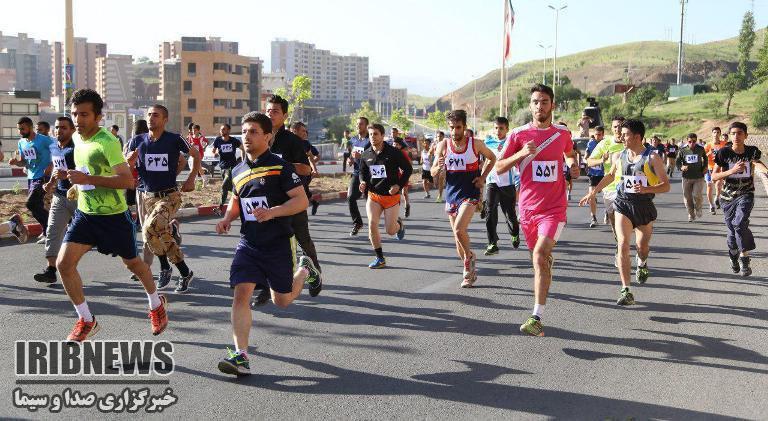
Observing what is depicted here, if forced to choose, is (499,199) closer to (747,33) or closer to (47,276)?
(47,276)

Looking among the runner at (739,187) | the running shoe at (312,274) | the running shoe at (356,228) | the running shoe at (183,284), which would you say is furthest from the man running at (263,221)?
the running shoe at (356,228)

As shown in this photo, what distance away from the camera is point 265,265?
5.52 metres

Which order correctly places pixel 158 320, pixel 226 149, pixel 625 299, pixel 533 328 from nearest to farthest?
pixel 158 320 < pixel 533 328 < pixel 625 299 < pixel 226 149

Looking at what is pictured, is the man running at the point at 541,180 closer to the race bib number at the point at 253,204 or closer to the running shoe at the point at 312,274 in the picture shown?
the running shoe at the point at 312,274

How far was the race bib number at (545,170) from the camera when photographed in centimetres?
685

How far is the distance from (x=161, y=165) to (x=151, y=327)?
2.20 meters

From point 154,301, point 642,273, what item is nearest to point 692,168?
point 642,273

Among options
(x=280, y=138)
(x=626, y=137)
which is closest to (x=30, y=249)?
(x=280, y=138)

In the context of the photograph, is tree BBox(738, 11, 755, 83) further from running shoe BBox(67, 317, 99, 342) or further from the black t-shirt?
running shoe BBox(67, 317, 99, 342)

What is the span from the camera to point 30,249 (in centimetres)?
1132

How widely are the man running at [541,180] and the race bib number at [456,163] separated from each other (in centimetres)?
208

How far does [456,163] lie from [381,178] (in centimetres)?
125

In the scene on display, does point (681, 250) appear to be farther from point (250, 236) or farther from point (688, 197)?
point (250, 236)

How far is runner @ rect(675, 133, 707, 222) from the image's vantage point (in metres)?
16.5
